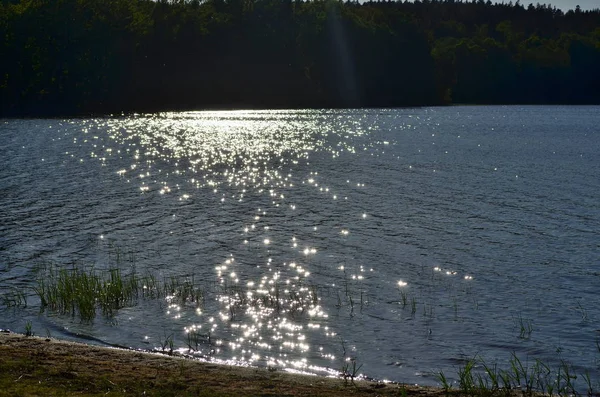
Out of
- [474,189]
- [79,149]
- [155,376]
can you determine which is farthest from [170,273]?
[79,149]

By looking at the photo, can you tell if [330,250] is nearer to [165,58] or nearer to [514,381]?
[514,381]

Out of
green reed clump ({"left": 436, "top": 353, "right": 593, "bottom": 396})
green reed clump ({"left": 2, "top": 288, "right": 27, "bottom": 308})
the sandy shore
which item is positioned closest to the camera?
the sandy shore

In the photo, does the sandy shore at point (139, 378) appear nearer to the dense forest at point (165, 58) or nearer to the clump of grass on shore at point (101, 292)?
the clump of grass on shore at point (101, 292)

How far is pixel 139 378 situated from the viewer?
15.4 m

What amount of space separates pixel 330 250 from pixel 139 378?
17.7m

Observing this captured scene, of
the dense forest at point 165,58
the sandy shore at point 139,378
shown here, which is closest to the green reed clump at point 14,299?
the sandy shore at point 139,378

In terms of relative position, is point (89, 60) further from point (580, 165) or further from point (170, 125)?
point (580, 165)

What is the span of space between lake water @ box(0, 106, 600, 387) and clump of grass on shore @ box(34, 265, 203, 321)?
1.85ft

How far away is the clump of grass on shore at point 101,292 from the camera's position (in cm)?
2303

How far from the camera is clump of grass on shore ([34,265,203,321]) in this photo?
23031 millimetres

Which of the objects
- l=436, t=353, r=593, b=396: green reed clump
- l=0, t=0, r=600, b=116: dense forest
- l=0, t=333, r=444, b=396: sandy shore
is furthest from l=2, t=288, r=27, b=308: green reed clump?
l=0, t=0, r=600, b=116: dense forest

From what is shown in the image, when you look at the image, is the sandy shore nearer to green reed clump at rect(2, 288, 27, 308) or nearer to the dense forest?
green reed clump at rect(2, 288, 27, 308)

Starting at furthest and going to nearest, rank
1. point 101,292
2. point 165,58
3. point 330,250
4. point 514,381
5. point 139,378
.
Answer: point 165,58 → point 330,250 → point 101,292 → point 514,381 → point 139,378

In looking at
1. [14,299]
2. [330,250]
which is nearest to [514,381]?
[330,250]
